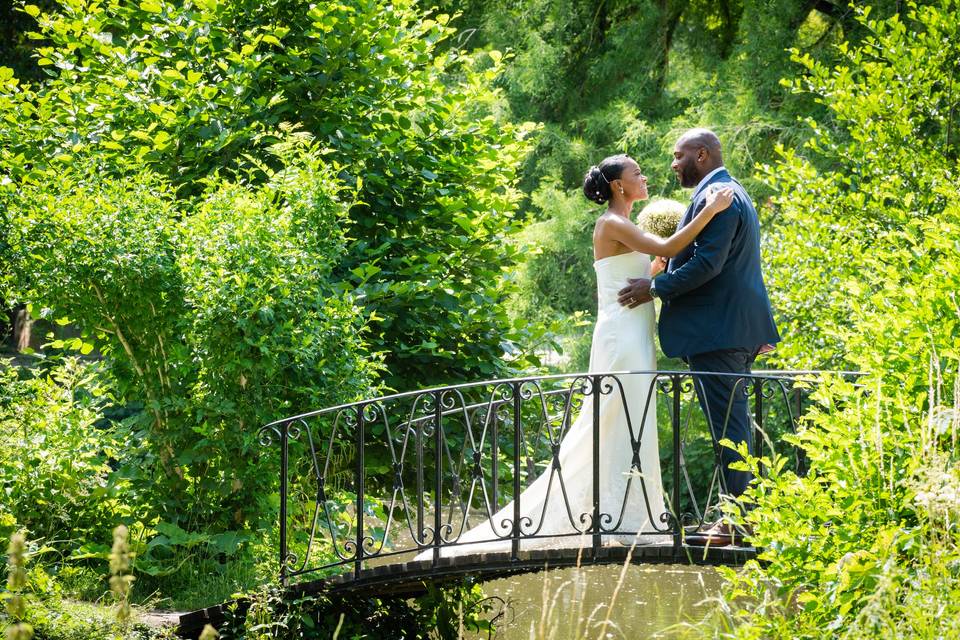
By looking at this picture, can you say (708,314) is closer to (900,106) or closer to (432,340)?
(432,340)

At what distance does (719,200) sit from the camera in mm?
5465

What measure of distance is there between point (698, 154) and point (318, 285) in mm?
2203

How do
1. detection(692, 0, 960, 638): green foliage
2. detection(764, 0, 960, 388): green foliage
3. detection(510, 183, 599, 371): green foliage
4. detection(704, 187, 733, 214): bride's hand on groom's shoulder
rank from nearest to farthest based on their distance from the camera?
1. detection(692, 0, 960, 638): green foliage
2. detection(704, 187, 733, 214): bride's hand on groom's shoulder
3. detection(764, 0, 960, 388): green foliage
4. detection(510, 183, 599, 371): green foliage

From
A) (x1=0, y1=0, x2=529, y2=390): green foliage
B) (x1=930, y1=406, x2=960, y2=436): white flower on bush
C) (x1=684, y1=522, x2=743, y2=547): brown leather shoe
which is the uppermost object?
(x1=0, y1=0, x2=529, y2=390): green foliage

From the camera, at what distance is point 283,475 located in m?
5.56

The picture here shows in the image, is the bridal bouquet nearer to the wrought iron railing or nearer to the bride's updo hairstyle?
the bride's updo hairstyle

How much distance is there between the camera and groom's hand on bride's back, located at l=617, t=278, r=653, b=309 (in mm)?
5863

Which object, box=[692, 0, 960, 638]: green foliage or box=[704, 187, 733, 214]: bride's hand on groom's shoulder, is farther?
box=[704, 187, 733, 214]: bride's hand on groom's shoulder

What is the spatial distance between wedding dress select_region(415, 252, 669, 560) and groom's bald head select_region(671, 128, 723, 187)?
1.76 feet

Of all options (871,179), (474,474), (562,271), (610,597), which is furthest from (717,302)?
(562,271)

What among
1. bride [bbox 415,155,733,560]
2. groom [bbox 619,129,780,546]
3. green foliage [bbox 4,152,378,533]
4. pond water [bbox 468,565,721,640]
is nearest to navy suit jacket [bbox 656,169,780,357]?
groom [bbox 619,129,780,546]

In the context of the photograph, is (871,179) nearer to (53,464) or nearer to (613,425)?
(613,425)

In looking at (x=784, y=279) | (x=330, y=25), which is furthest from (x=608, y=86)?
(x=330, y=25)

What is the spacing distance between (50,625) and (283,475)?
Result: 1.28 m
